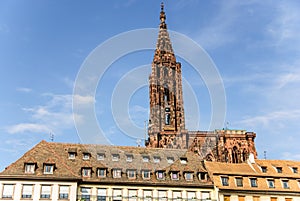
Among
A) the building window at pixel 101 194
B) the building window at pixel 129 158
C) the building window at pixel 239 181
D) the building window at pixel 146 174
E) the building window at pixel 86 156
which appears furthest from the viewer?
the building window at pixel 239 181

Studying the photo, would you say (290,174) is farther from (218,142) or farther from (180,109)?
(180,109)

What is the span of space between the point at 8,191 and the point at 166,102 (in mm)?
67871

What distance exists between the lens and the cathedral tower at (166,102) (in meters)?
99.2

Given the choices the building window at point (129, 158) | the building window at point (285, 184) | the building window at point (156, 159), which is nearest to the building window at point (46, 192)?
the building window at point (129, 158)

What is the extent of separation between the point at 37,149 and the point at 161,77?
212 ft

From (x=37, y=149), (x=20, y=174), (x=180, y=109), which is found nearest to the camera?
(x=20, y=174)

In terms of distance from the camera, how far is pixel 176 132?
100188mm

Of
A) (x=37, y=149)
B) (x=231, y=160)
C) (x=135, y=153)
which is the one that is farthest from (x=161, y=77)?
(x=37, y=149)

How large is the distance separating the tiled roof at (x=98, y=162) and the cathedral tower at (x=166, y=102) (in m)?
38.2

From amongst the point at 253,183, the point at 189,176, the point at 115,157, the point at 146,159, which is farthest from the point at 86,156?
the point at 253,183

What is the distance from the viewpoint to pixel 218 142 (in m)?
102

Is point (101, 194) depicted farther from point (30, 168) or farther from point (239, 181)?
point (239, 181)

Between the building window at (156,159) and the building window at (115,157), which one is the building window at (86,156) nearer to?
the building window at (115,157)

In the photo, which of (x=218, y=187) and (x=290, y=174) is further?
(x=290, y=174)
